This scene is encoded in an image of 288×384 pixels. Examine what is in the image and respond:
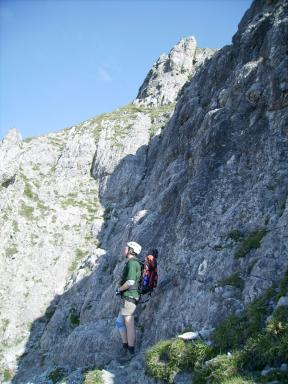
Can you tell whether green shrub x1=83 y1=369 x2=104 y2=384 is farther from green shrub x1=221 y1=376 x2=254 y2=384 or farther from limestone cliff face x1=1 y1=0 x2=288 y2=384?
green shrub x1=221 y1=376 x2=254 y2=384

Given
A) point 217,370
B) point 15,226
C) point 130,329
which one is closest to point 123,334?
point 130,329

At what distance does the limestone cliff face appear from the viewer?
1675cm

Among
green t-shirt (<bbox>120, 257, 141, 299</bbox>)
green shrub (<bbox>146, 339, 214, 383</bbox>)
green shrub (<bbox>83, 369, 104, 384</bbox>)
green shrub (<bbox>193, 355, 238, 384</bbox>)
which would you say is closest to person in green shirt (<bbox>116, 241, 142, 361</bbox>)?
green t-shirt (<bbox>120, 257, 141, 299</bbox>)

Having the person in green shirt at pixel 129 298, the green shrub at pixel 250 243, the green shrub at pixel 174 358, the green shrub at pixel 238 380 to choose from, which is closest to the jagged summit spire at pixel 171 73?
the green shrub at pixel 250 243

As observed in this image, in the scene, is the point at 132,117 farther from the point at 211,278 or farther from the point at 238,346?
the point at 238,346

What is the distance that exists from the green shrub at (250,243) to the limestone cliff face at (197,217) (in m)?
0.06

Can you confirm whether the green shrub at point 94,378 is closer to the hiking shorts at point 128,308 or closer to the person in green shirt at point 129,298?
the person in green shirt at point 129,298

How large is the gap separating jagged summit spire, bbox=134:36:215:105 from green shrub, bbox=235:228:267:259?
51568 millimetres

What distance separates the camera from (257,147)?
2259cm

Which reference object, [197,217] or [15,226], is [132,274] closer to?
[197,217]

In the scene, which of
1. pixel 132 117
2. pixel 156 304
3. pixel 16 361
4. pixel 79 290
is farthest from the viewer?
pixel 132 117

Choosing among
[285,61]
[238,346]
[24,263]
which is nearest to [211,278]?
[238,346]

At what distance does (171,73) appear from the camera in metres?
73.4

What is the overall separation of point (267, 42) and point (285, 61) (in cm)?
499
